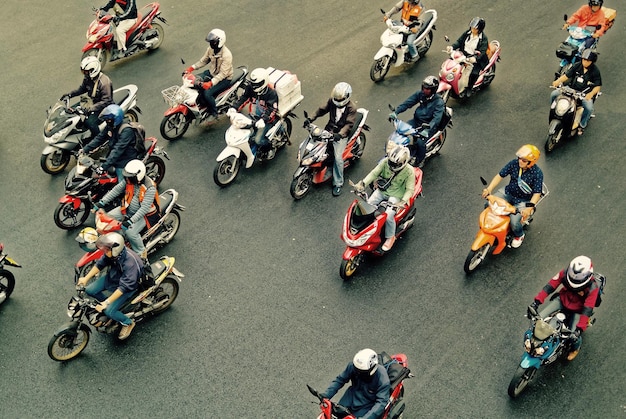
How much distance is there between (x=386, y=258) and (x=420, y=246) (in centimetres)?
59

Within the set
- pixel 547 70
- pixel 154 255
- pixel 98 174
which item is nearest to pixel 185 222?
pixel 154 255

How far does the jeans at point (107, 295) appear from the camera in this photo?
9.61 metres

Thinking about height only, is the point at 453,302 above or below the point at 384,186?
below

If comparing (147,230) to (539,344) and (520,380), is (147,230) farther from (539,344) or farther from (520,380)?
(539,344)

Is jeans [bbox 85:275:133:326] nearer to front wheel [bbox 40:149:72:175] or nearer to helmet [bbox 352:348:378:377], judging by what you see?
helmet [bbox 352:348:378:377]

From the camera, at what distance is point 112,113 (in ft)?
36.9

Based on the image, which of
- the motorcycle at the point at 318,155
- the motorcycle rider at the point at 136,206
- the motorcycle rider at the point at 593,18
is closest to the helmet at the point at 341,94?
the motorcycle at the point at 318,155

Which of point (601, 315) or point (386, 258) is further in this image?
point (386, 258)

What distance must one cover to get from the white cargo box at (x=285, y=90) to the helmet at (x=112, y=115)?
272 cm

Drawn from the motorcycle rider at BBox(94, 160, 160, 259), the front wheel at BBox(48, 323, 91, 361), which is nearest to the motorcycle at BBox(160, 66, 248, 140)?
the motorcycle rider at BBox(94, 160, 160, 259)

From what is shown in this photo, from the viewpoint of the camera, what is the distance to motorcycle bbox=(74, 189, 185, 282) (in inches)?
410

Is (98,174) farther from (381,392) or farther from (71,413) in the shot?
(381,392)

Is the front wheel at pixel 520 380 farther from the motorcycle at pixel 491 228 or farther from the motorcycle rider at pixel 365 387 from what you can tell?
the motorcycle at pixel 491 228

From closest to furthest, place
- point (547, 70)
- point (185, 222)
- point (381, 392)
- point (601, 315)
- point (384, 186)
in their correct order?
point (381, 392) < point (601, 315) < point (384, 186) < point (185, 222) < point (547, 70)
